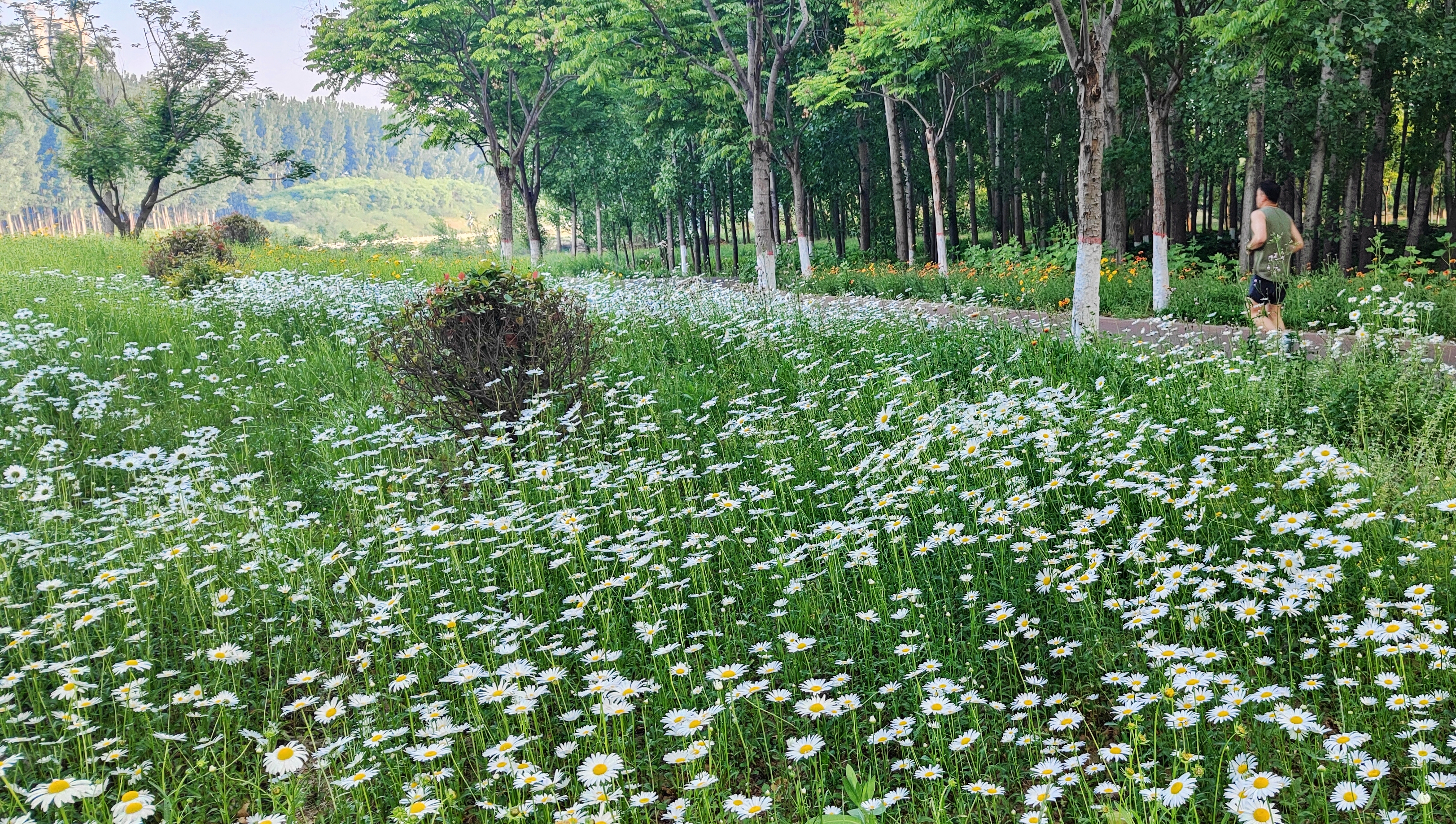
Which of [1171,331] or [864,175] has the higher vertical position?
[864,175]

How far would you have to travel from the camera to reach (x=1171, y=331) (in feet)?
28.7

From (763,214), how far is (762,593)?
43.4ft

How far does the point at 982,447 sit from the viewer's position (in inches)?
181

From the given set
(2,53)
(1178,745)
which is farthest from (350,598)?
(2,53)

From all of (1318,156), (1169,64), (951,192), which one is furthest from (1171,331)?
(951,192)

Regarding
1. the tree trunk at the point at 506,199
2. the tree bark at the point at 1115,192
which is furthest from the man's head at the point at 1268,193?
the tree trunk at the point at 506,199

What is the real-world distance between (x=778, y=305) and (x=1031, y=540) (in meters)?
7.14

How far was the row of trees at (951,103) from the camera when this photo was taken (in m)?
12.1

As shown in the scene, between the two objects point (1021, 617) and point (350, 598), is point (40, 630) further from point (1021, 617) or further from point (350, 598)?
point (1021, 617)

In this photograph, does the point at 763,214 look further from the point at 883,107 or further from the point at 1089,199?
the point at 883,107

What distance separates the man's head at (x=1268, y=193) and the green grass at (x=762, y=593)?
2.27m

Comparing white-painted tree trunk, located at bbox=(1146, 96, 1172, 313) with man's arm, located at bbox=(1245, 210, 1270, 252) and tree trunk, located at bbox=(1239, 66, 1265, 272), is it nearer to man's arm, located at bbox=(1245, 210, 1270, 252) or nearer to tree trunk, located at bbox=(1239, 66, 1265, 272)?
tree trunk, located at bbox=(1239, 66, 1265, 272)

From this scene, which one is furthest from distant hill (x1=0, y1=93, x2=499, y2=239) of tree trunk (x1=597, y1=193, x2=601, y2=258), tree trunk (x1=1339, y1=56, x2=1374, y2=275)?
tree trunk (x1=1339, y1=56, x2=1374, y2=275)

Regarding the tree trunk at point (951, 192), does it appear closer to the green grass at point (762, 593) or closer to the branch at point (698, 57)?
the branch at point (698, 57)
